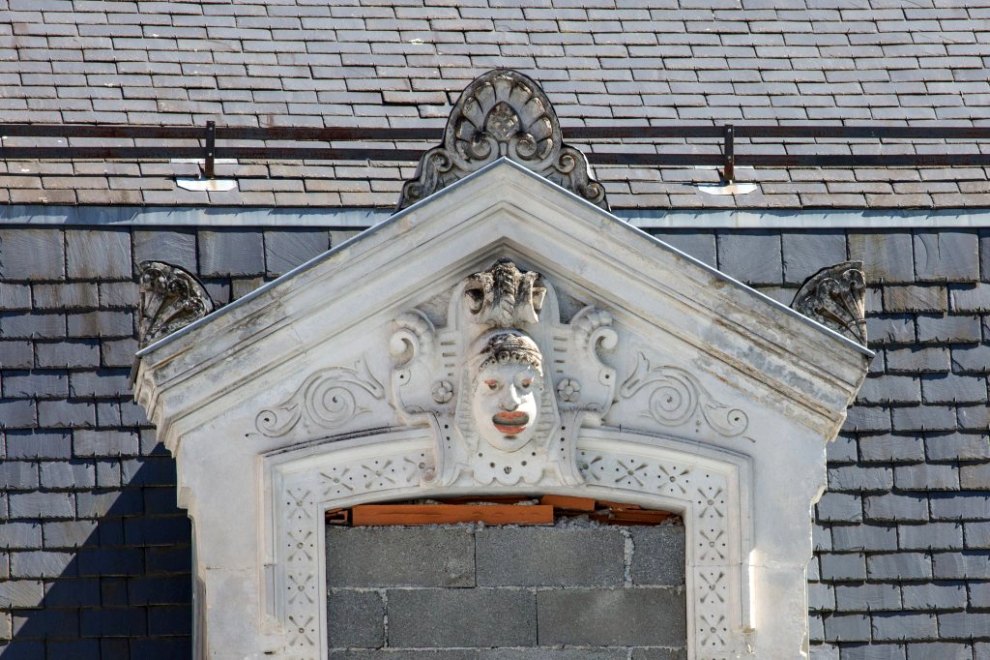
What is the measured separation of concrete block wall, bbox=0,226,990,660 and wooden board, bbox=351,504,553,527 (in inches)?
69.4

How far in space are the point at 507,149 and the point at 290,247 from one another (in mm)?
2527

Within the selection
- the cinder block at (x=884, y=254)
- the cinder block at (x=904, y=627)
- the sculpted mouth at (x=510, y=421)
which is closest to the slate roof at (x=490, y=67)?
the cinder block at (x=884, y=254)

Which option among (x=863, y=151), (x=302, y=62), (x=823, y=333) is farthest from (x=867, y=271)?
(x=302, y=62)

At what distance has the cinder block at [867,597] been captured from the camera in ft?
36.4

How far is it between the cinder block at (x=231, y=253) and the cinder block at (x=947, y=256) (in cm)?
349

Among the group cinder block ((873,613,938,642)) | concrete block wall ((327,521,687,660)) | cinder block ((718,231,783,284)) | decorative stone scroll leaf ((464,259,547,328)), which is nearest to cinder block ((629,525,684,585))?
concrete block wall ((327,521,687,660))

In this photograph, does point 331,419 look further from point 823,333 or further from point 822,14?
point 822,14

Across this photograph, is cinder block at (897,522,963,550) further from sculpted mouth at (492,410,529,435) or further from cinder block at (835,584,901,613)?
sculpted mouth at (492,410,529,435)

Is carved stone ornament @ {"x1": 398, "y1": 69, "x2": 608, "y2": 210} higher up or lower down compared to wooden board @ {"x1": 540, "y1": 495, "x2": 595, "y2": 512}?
higher up

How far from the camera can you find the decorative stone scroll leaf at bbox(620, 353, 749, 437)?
9.55 metres

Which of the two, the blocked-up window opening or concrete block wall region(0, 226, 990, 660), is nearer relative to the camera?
the blocked-up window opening

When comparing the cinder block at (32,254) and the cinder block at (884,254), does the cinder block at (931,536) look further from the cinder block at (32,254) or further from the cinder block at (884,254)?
the cinder block at (32,254)

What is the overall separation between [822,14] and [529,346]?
18.7 feet

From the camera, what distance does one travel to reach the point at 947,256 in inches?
473
